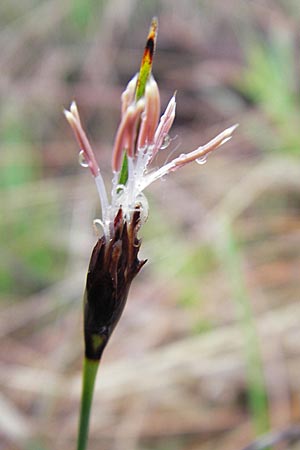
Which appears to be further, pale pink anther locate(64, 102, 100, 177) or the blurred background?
the blurred background

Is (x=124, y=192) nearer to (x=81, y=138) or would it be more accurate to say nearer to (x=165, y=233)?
(x=81, y=138)

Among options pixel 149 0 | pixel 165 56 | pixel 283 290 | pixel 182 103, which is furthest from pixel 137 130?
pixel 149 0

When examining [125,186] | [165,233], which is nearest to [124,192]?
[125,186]

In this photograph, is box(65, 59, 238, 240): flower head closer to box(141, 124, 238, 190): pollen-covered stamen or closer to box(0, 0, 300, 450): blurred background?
box(141, 124, 238, 190): pollen-covered stamen

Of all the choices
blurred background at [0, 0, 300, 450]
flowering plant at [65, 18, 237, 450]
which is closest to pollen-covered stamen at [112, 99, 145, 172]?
flowering plant at [65, 18, 237, 450]

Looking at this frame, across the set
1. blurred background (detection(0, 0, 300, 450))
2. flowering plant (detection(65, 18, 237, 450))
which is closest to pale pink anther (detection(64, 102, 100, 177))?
flowering plant (detection(65, 18, 237, 450))

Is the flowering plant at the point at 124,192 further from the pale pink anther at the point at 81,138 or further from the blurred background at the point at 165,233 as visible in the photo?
the blurred background at the point at 165,233

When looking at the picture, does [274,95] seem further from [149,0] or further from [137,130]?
[137,130]

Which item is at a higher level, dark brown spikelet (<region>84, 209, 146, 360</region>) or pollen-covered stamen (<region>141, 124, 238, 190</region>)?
Answer: pollen-covered stamen (<region>141, 124, 238, 190</region>)
